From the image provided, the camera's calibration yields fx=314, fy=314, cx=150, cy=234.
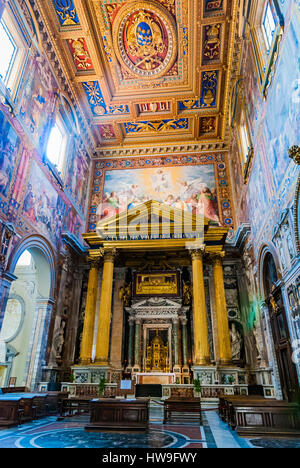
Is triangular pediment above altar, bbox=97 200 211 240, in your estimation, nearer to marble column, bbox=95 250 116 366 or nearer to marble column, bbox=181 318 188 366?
marble column, bbox=95 250 116 366

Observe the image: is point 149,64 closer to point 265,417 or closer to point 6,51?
point 6,51

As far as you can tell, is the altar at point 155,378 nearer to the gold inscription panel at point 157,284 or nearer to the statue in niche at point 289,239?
the gold inscription panel at point 157,284

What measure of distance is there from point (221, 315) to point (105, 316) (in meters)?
5.04

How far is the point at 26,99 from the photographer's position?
11422 mm

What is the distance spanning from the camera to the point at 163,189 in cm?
1812

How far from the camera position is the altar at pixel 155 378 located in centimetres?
1345

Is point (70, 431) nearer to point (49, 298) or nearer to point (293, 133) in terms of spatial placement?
point (49, 298)

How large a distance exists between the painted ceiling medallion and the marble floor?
15220 mm

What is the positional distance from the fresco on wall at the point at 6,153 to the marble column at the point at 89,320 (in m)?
6.25

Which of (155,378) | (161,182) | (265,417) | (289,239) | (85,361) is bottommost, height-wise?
(265,417)

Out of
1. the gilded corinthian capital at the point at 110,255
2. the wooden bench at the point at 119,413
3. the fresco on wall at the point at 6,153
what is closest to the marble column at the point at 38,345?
the gilded corinthian capital at the point at 110,255

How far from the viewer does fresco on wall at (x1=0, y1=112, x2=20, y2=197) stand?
31.5ft

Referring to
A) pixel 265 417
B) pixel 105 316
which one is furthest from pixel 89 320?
pixel 265 417

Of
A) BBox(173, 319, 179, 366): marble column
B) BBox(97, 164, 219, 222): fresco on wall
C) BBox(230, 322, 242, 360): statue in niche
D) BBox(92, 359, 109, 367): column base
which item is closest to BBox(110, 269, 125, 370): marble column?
BBox(92, 359, 109, 367): column base
